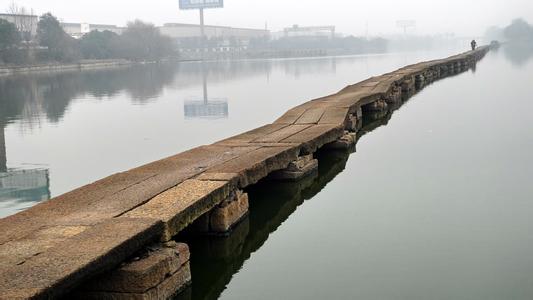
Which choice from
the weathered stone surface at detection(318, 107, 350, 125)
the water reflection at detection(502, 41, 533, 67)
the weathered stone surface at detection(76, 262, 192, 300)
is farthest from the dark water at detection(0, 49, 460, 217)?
the water reflection at detection(502, 41, 533, 67)

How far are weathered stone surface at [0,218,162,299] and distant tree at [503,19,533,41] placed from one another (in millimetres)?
142923

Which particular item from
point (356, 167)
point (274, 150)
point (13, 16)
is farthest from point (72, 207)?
point (13, 16)

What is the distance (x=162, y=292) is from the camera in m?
4.29

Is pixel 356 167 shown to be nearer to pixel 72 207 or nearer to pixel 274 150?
pixel 274 150

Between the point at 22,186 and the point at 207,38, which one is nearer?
the point at 22,186

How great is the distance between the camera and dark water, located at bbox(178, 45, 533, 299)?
4.75m

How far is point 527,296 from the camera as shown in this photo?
4.41 meters

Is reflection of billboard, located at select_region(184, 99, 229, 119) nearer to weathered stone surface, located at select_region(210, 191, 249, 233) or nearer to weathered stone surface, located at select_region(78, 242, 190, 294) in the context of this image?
weathered stone surface, located at select_region(210, 191, 249, 233)

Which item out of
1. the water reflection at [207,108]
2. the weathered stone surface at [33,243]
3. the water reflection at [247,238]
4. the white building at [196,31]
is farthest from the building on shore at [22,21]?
the weathered stone surface at [33,243]

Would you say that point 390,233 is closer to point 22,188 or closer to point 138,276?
point 138,276

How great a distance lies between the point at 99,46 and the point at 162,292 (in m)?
78.4

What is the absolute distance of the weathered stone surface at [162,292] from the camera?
4.03 m

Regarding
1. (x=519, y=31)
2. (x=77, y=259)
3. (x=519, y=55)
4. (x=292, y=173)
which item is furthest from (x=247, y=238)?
(x=519, y=31)

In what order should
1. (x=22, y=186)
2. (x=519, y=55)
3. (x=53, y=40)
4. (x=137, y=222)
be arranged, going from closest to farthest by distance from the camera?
(x=137, y=222) < (x=22, y=186) < (x=519, y=55) < (x=53, y=40)
